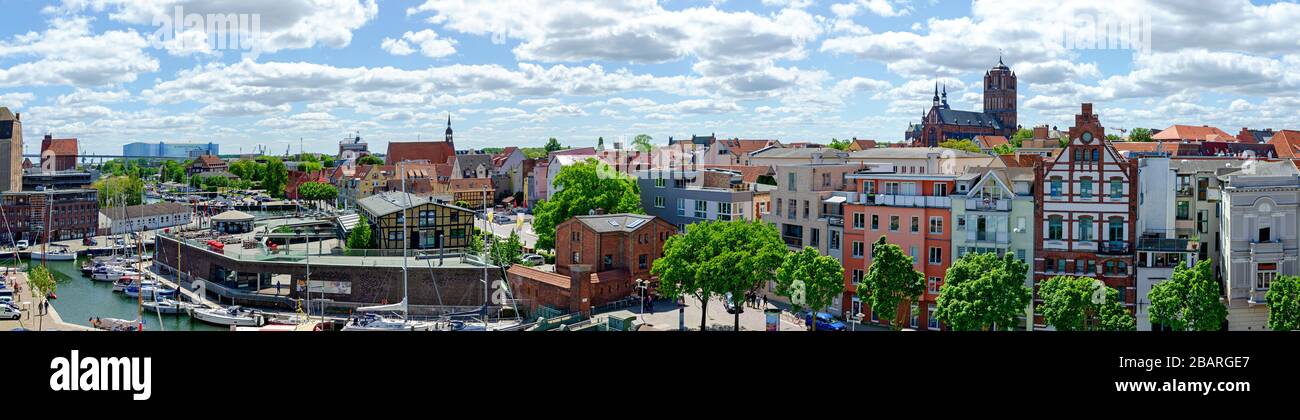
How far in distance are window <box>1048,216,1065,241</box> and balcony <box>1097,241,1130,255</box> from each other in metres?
0.76

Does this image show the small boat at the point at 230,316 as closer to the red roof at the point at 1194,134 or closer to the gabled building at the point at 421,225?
the gabled building at the point at 421,225

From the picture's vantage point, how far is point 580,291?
2477 cm

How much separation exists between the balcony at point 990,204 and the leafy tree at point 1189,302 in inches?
164

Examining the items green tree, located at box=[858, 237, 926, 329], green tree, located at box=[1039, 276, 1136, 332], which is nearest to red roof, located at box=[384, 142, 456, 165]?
green tree, located at box=[858, 237, 926, 329]

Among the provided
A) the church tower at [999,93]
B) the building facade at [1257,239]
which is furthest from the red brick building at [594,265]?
the church tower at [999,93]

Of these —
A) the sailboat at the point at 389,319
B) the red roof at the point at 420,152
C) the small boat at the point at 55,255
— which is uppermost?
the red roof at the point at 420,152

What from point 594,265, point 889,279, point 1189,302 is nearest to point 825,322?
point 889,279

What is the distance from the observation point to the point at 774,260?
22.1m

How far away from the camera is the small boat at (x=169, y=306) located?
29.2m

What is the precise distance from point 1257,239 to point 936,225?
5965 millimetres
